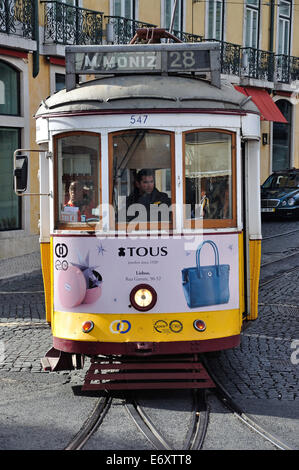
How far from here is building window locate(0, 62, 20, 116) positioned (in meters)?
18.7

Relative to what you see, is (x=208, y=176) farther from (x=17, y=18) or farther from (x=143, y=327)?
(x=17, y=18)

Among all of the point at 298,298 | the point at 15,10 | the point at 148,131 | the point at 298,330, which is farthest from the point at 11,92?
the point at 148,131

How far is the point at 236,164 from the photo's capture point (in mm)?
7586

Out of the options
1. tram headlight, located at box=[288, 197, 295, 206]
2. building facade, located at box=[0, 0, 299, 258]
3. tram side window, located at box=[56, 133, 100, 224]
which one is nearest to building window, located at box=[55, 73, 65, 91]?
building facade, located at box=[0, 0, 299, 258]

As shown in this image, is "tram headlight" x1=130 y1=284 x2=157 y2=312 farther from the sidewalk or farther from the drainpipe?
the drainpipe

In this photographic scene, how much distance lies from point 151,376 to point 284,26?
25800 millimetres

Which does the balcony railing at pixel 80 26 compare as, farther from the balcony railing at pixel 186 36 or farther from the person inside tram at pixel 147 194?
the person inside tram at pixel 147 194

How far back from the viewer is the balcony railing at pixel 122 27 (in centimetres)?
2175

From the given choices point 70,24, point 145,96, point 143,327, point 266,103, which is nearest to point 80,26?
point 70,24

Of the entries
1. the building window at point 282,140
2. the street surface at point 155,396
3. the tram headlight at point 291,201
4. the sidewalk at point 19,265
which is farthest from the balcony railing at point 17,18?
the building window at point 282,140

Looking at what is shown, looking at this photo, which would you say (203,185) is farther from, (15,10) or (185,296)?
(15,10)

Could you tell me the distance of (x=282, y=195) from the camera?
76.4 feet

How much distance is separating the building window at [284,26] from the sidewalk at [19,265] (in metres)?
16.8
